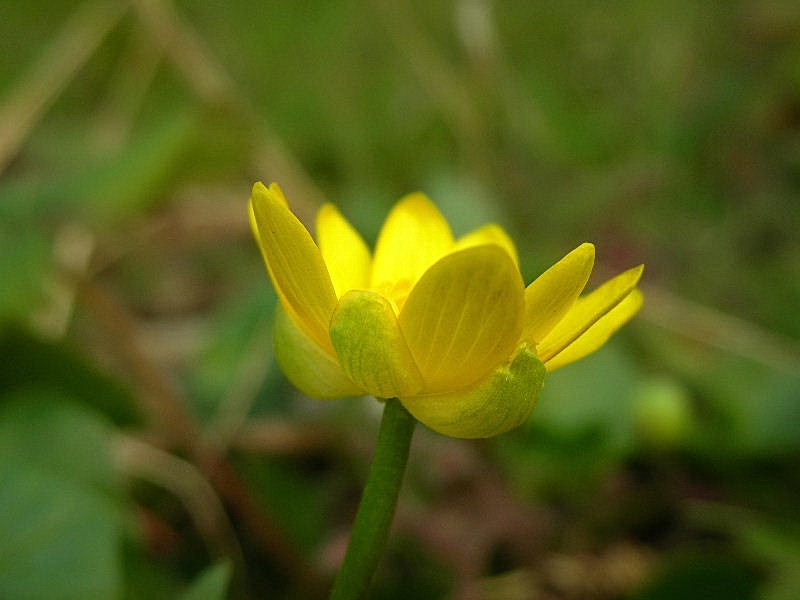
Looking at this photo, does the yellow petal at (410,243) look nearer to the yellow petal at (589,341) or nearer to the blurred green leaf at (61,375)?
the yellow petal at (589,341)

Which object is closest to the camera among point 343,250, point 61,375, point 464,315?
point 464,315

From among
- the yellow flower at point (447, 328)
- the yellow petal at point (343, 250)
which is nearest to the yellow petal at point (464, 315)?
the yellow flower at point (447, 328)

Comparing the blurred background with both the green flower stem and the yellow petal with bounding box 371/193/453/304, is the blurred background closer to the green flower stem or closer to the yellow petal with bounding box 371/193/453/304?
the green flower stem

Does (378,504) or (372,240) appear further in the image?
(372,240)

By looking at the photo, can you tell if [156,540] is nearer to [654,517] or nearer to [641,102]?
[654,517]

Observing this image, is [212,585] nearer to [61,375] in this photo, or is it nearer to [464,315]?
[464,315]

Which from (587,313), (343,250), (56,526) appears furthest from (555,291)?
(56,526)

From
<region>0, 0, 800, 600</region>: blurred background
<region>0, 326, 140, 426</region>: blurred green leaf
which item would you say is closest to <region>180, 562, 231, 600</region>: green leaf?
<region>0, 0, 800, 600</region>: blurred background
